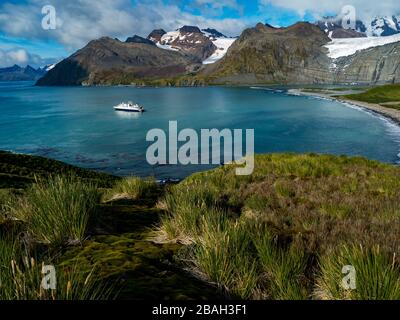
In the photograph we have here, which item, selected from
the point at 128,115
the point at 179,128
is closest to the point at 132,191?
the point at 179,128

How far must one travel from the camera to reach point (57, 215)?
6938 mm

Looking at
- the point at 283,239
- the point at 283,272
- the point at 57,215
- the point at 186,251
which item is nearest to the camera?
the point at 283,272

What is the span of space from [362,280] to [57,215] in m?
4.94

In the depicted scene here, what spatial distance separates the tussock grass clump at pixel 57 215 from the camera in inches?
265

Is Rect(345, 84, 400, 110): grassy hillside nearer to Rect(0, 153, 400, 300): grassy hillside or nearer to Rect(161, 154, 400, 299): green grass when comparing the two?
Rect(161, 154, 400, 299): green grass

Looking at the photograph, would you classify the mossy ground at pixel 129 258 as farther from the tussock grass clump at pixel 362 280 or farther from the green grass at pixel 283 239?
the tussock grass clump at pixel 362 280

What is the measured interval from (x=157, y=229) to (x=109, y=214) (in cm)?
133

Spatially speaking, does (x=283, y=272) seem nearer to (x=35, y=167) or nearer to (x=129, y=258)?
(x=129, y=258)

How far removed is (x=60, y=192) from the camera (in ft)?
24.4

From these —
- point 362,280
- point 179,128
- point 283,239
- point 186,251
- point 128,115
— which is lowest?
point 179,128

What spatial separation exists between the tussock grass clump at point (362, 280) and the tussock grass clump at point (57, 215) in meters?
4.02

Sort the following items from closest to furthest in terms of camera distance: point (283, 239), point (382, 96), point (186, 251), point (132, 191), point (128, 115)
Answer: point (186, 251) → point (283, 239) → point (132, 191) → point (128, 115) → point (382, 96)
